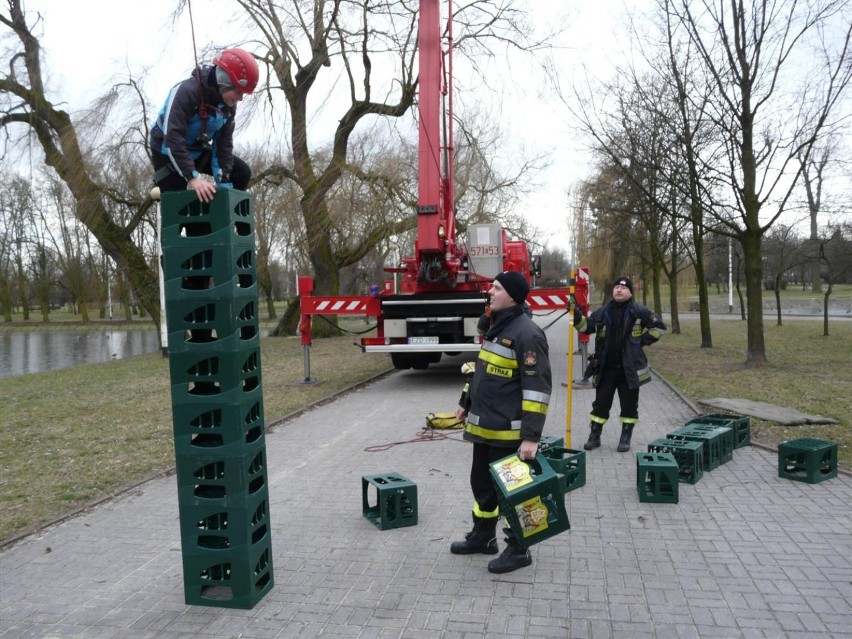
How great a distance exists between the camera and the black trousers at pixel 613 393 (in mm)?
7328

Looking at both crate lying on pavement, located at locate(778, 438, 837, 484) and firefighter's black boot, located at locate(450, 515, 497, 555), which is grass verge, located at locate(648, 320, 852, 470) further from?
firefighter's black boot, located at locate(450, 515, 497, 555)

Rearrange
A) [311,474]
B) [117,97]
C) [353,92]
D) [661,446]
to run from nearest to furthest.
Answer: [661,446] → [311,474] → [117,97] → [353,92]

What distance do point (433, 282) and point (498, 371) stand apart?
871 centimetres

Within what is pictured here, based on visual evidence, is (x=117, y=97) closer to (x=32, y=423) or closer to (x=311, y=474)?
(x=32, y=423)

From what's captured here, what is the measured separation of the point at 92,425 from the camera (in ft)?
30.8

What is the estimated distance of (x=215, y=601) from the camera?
3.92 metres

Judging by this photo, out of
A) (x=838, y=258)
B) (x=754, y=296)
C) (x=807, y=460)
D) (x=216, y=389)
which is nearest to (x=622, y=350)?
(x=807, y=460)

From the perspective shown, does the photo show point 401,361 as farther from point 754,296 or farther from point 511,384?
point 511,384

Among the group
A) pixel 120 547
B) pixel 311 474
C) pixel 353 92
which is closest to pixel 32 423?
pixel 311 474

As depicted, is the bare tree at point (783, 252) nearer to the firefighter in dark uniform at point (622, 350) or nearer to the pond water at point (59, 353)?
the firefighter in dark uniform at point (622, 350)

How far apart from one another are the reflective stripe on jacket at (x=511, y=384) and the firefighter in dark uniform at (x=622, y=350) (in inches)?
122

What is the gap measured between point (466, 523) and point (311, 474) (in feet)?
6.89

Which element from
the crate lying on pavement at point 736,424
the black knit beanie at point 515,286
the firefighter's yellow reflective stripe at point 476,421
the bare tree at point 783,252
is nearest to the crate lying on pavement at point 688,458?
the crate lying on pavement at point 736,424

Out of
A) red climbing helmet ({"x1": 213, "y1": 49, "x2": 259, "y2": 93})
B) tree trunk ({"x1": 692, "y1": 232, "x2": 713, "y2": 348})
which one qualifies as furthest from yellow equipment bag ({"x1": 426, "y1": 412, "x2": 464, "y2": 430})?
tree trunk ({"x1": 692, "y1": 232, "x2": 713, "y2": 348})
